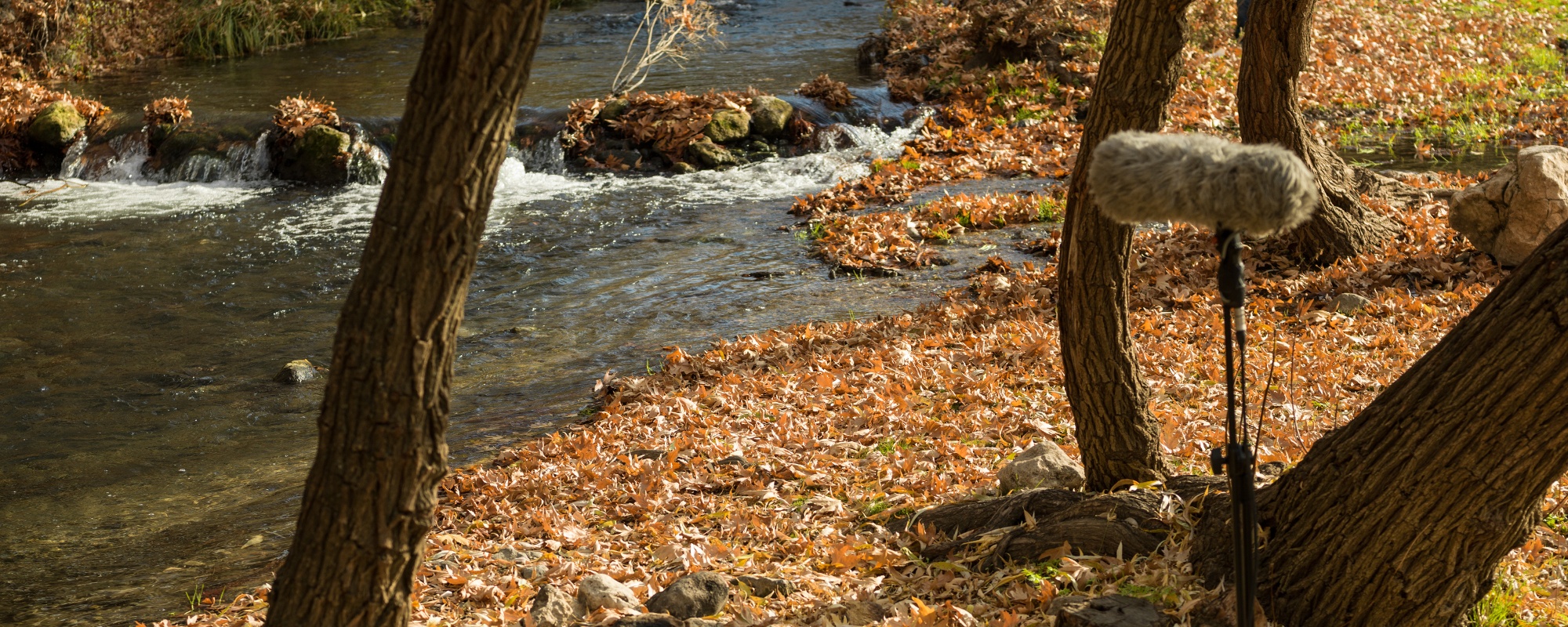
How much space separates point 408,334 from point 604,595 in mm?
1688

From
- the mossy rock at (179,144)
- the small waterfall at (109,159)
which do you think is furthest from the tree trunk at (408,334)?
the small waterfall at (109,159)

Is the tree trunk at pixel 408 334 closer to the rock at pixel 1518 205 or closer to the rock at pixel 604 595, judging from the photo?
the rock at pixel 604 595

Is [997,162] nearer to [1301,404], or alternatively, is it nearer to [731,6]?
[1301,404]

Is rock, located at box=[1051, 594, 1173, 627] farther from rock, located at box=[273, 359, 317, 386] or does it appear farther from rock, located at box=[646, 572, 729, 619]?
rock, located at box=[273, 359, 317, 386]

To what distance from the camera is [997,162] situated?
1263cm

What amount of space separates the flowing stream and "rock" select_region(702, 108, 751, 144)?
2.37ft

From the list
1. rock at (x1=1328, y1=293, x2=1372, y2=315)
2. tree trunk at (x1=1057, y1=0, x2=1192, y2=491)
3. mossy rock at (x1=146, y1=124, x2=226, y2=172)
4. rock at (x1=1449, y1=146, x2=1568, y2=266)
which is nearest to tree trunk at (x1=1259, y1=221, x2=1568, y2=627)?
tree trunk at (x1=1057, y1=0, x2=1192, y2=491)

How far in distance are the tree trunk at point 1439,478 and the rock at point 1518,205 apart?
15.2 ft

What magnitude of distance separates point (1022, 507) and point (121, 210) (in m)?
12.0

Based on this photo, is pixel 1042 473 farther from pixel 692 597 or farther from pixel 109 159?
pixel 109 159

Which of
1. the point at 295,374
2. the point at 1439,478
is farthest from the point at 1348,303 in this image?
the point at 295,374

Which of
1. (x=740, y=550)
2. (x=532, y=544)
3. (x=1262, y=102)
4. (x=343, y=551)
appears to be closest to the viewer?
(x=343, y=551)

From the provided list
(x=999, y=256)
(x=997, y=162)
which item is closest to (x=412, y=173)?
(x=999, y=256)

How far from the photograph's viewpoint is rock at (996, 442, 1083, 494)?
14.3 ft
